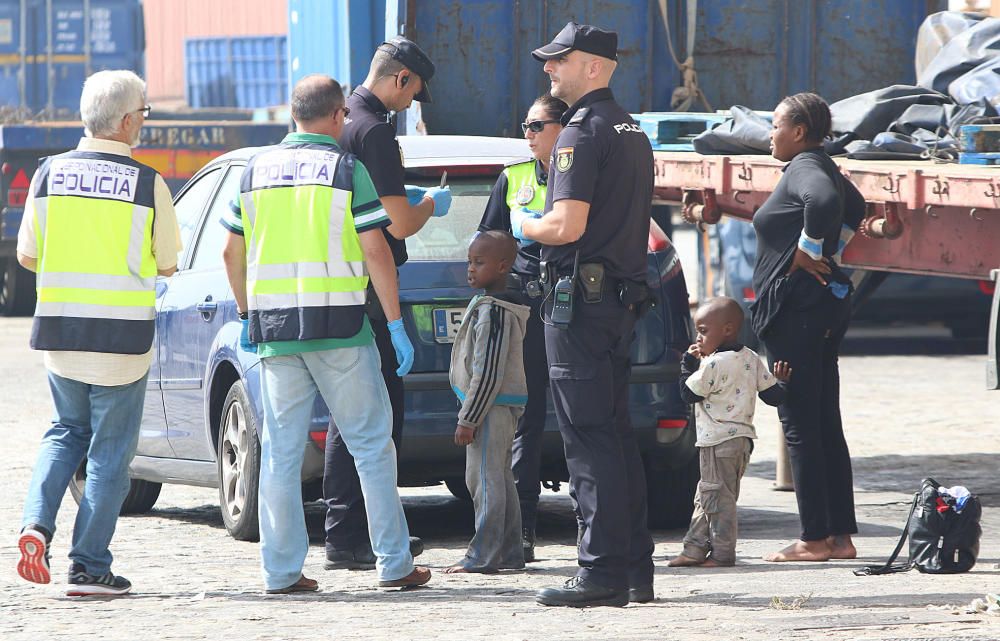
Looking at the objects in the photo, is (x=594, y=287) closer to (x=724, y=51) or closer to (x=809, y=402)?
(x=809, y=402)

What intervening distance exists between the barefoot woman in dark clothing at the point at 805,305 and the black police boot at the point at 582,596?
3.97 ft

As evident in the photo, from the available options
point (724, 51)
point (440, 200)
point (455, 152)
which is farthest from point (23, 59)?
point (440, 200)

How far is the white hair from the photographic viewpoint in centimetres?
614

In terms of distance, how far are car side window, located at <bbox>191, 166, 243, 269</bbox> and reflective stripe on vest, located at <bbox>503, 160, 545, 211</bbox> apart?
149 centimetres

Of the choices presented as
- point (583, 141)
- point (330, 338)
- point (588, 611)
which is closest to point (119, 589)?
point (330, 338)

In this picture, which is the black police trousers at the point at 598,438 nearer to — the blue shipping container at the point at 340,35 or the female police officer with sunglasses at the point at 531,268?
the female police officer with sunglasses at the point at 531,268

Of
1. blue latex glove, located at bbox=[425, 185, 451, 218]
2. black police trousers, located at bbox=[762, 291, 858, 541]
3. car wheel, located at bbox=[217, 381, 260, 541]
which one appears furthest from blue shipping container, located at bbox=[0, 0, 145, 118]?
black police trousers, located at bbox=[762, 291, 858, 541]

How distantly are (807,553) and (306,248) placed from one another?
7.49 feet

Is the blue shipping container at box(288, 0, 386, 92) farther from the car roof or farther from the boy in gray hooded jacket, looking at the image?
the boy in gray hooded jacket

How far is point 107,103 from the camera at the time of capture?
614 cm

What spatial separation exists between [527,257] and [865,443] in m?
4.70

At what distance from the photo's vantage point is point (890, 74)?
10742mm

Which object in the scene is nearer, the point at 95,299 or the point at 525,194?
the point at 95,299

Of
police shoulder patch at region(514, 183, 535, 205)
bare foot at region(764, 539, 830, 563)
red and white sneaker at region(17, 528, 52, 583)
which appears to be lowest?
bare foot at region(764, 539, 830, 563)
